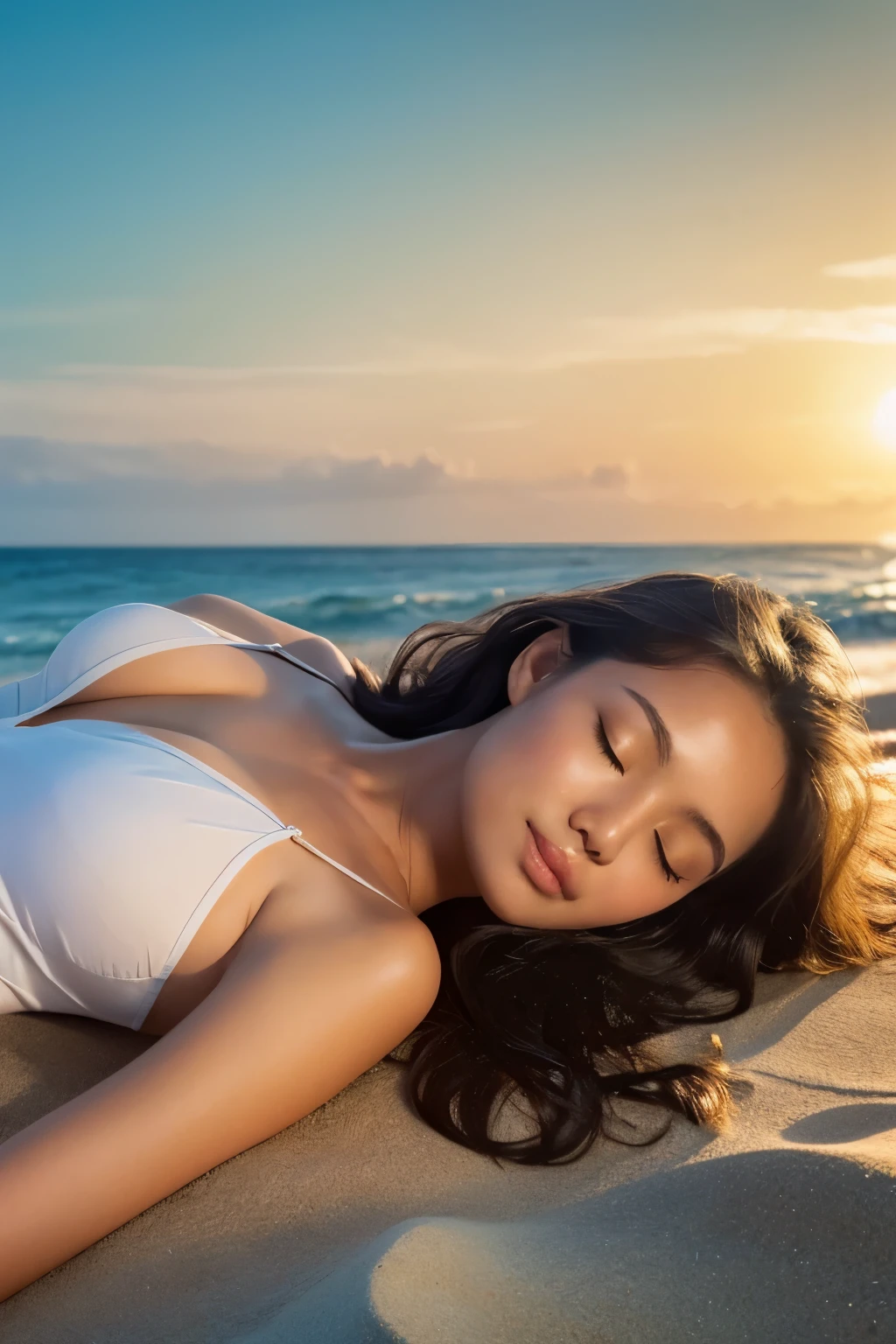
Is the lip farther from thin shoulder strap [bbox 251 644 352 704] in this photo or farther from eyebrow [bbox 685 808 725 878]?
thin shoulder strap [bbox 251 644 352 704]

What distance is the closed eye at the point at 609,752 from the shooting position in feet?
6.14

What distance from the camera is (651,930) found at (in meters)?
2.33

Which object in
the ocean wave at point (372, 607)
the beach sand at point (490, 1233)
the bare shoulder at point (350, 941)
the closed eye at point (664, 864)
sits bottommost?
the ocean wave at point (372, 607)

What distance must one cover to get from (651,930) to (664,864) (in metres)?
0.45

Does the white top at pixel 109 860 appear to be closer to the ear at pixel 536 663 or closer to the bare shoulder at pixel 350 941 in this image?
the bare shoulder at pixel 350 941

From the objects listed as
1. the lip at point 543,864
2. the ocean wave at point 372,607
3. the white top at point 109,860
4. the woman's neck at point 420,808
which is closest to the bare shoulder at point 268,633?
the woman's neck at point 420,808

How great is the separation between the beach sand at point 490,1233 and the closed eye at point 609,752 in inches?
23.5

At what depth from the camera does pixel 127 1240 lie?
1.48 meters

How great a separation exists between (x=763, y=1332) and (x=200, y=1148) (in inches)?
29.6

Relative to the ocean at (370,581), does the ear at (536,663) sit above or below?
above

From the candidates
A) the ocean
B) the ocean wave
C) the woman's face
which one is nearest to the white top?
the woman's face

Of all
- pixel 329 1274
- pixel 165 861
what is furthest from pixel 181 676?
pixel 329 1274

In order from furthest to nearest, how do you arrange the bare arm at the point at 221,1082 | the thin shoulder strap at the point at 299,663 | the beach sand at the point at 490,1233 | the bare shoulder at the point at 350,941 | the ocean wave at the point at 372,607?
the ocean wave at the point at 372,607, the thin shoulder strap at the point at 299,663, the bare shoulder at the point at 350,941, the bare arm at the point at 221,1082, the beach sand at the point at 490,1233

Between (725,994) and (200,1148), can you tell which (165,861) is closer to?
(200,1148)
